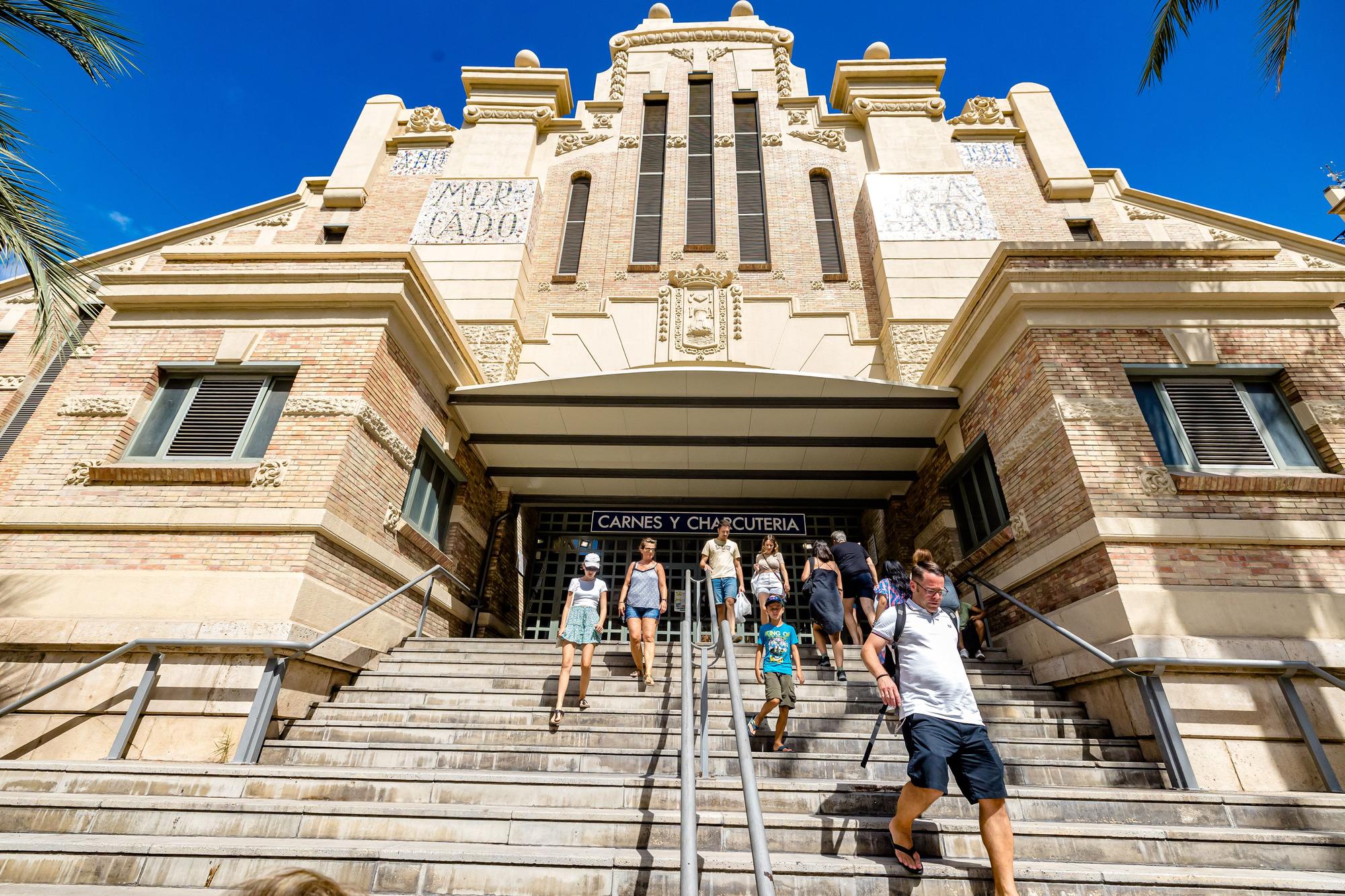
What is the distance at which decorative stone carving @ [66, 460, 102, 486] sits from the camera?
672 centimetres

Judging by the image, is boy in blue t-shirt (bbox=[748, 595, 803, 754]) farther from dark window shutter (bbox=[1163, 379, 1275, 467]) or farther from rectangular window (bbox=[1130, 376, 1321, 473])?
dark window shutter (bbox=[1163, 379, 1275, 467])

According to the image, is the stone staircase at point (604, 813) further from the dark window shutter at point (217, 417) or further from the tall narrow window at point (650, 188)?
the tall narrow window at point (650, 188)

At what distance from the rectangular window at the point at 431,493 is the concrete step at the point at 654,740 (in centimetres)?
321

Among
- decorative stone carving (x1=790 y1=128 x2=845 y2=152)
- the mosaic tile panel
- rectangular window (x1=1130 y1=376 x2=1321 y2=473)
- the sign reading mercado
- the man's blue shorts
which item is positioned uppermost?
decorative stone carving (x1=790 y1=128 x2=845 y2=152)

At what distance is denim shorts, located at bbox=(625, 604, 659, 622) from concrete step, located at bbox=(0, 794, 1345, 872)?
2380mm

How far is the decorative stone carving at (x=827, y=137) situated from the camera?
1436 cm

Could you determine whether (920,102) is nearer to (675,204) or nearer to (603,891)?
(675,204)

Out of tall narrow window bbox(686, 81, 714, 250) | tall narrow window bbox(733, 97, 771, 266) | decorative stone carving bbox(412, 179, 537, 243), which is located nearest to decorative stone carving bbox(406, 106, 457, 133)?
decorative stone carving bbox(412, 179, 537, 243)

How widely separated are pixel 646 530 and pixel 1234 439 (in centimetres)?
839

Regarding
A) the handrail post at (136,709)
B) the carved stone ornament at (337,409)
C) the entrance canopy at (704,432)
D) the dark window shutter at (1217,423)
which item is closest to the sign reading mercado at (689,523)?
the entrance canopy at (704,432)

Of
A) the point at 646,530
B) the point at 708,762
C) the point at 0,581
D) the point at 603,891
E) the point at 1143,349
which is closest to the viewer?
the point at 603,891

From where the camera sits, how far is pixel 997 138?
46.1ft

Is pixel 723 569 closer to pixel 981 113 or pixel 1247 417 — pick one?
pixel 1247 417

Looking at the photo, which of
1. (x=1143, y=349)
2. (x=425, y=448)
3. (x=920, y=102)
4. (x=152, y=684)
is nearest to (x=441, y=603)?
(x=425, y=448)
